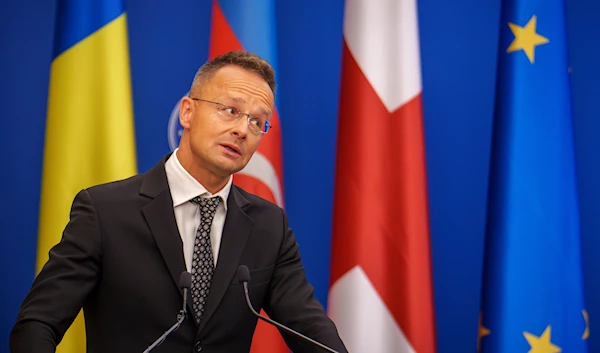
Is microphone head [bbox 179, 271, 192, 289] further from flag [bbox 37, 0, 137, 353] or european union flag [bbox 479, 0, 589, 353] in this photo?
european union flag [bbox 479, 0, 589, 353]

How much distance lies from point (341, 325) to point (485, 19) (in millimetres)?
1888

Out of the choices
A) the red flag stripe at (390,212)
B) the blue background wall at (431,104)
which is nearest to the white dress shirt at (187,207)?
the red flag stripe at (390,212)

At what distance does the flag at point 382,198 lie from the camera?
9.02 feet

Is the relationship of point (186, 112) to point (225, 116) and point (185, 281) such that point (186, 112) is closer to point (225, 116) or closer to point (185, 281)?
point (225, 116)

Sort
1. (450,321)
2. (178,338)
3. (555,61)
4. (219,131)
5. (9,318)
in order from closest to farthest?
(178,338)
(219,131)
(555,61)
(9,318)
(450,321)

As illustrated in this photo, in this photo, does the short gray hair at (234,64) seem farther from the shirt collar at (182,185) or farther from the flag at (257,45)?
the flag at (257,45)

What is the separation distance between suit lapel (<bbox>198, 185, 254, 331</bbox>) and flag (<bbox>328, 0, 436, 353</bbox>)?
1.00 meters

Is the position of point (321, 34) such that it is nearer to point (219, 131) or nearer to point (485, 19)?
point (485, 19)

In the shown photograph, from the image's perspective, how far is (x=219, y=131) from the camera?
1.75m

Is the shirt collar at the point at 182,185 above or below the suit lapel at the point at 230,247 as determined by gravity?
above

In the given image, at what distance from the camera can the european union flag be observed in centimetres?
262

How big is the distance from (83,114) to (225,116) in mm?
1221

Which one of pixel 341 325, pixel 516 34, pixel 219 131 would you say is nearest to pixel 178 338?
pixel 219 131

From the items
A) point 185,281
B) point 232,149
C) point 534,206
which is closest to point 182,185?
point 232,149
